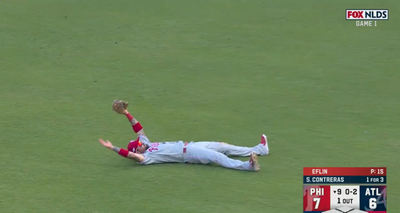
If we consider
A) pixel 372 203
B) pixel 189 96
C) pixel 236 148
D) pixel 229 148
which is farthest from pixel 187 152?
pixel 372 203

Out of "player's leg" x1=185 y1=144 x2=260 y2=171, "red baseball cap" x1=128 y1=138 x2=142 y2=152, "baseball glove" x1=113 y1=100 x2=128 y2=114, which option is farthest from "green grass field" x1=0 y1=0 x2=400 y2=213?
"baseball glove" x1=113 y1=100 x2=128 y2=114

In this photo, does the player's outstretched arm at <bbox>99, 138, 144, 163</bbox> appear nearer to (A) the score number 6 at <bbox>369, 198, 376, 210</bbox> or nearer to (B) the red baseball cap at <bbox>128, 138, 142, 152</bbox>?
(B) the red baseball cap at <bbox>128, 138, 142, 152</bbox>

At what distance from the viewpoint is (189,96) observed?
33.5ft

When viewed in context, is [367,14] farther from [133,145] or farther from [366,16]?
[133,145]

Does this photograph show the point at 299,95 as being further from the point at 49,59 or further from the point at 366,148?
A: the point at 49,59

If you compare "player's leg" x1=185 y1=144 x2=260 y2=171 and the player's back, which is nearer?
"player's leg" x1=185 y1=144 x2=260 y2=171

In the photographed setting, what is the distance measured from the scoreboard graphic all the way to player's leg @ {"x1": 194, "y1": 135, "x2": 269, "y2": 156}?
28.0 inches

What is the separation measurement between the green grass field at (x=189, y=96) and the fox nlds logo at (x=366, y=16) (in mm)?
147

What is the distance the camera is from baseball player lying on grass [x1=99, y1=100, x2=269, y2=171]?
8.16 m

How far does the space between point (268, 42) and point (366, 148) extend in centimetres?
397

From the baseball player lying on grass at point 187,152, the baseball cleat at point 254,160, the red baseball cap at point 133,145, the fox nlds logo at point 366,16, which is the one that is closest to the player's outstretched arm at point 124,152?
the baseball player lying on grass at point 187,152

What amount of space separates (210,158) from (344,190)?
70.9 inches

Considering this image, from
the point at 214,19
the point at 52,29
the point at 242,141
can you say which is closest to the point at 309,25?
the point at 214,19

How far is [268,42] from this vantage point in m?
11.9
